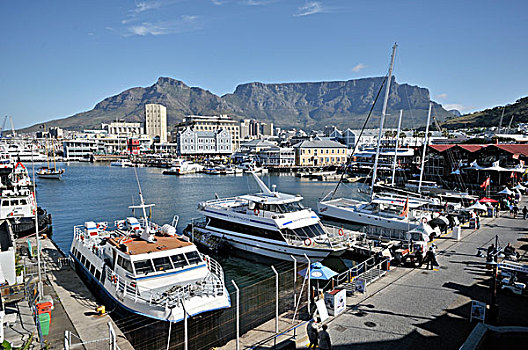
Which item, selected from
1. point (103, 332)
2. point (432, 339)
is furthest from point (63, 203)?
point (432, 339)

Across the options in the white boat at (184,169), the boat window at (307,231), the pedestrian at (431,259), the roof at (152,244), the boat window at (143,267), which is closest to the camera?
the boat window at (143,267)

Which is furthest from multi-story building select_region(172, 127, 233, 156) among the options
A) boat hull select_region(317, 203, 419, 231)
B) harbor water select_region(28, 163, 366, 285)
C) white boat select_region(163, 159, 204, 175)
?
boat hull select_region(317, 203, 419, 231)

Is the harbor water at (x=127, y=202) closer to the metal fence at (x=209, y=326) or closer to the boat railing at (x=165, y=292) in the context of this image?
the metal fence at (x=209, y=326)

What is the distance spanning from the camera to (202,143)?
141375mm

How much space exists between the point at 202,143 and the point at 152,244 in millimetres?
128130

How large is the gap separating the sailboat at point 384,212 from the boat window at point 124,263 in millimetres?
19489

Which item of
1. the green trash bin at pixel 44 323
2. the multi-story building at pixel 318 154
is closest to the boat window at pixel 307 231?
the green trash bin at pixel 44 323

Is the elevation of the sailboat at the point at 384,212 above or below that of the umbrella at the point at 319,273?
below

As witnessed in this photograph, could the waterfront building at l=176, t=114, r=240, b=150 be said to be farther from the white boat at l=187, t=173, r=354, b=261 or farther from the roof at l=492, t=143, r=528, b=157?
the white boat at l=187, t=173, r=354, b=261

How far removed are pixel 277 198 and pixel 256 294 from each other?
775 centimetres

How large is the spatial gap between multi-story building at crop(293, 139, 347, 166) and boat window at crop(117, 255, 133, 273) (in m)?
94.2

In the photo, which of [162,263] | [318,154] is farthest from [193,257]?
[318,154]

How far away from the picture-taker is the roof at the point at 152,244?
48.5 feet

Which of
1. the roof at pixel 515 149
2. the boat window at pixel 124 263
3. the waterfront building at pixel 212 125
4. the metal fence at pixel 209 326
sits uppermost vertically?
the waterfront building at pixel 212 125
